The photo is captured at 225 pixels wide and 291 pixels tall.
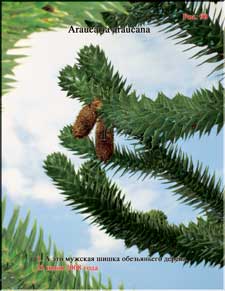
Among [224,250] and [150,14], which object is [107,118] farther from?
[224,250]

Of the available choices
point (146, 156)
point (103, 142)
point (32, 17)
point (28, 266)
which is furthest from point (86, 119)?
point (32, 17)

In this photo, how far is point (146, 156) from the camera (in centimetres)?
197

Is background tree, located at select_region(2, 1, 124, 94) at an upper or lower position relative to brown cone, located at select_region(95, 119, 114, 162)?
upper

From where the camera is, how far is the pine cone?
1.65 meters

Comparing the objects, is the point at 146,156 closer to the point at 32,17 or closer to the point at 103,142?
the point at 103,142

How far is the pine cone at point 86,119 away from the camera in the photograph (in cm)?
165

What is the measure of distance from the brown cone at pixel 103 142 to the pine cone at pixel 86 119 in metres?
0.03

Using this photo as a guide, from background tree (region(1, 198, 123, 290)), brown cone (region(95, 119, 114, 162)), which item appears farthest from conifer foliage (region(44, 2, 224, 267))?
background tree (region(1, 198, 123, 290))

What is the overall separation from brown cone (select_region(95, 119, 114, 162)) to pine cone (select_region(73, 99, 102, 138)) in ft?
0.11

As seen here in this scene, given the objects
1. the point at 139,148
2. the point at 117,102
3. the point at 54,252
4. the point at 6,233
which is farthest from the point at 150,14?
the point at 6,233

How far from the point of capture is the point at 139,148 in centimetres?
193

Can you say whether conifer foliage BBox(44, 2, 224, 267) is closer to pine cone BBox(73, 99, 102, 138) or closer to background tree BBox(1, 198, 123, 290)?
pine cone BBox(73, 99, 102, 138)

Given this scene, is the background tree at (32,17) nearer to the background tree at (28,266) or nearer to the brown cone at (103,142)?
the background tree at (28,266)

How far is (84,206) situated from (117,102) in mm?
483
